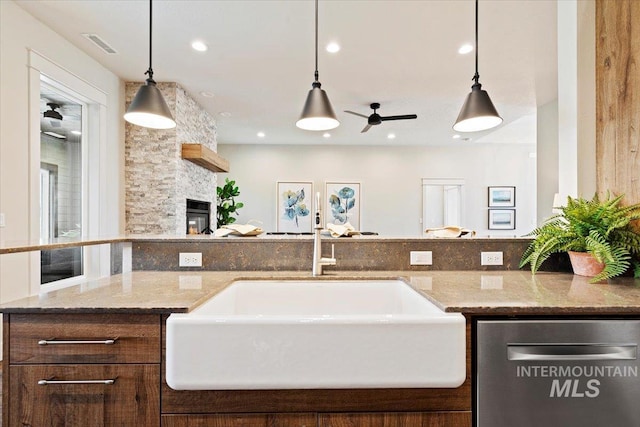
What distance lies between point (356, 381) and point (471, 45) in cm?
328

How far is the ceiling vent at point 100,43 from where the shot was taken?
305cm

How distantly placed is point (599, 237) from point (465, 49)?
8.00 feet

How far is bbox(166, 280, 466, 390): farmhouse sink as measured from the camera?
3.29ft

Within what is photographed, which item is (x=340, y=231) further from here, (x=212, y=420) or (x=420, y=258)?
(x=212, y=420)

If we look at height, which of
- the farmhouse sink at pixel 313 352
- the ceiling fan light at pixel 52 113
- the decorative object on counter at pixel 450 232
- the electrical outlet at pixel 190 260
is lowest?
the farmhouse sink at pixel 313 352

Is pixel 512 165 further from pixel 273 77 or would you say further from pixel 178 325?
pixel 178 325

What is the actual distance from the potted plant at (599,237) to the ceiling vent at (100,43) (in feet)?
12.7

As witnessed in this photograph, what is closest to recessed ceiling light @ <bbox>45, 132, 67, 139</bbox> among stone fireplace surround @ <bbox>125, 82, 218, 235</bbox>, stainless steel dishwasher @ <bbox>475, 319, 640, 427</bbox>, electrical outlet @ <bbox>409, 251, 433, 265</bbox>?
stone fireplace surround @ <bbox>125, 82, 218, 235</bbox>

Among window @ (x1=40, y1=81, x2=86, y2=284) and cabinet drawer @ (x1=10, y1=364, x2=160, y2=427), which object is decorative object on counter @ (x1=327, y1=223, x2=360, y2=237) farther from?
window @ (x1=40, y1=81, x2=86, y2=284)

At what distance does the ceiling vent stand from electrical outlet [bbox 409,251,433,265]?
11.1ft

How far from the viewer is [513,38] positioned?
3.04 m

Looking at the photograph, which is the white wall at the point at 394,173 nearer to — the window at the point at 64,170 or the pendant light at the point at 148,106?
the window at the point at 64,170

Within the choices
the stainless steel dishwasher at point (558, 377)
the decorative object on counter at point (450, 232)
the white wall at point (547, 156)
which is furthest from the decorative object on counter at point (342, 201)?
the stainless steel dishwasher at point (558, 377)

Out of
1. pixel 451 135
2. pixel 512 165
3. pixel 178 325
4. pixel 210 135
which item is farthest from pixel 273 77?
pixel 512 165
